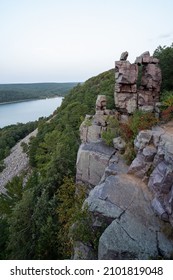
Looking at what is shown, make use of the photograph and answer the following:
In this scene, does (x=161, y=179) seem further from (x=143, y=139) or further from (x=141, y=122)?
(x=141, y=122)

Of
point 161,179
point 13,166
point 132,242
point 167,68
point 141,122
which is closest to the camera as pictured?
point 132,242

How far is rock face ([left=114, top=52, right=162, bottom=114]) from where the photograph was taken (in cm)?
1398

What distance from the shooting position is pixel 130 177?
31.8 ft

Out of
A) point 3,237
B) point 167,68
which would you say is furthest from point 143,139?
point 3,237

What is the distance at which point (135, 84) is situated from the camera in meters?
14.2

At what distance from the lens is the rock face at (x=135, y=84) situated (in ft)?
45.9

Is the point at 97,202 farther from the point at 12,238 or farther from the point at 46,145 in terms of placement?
the point at 46,145

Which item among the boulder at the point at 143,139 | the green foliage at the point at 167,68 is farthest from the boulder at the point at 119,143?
the green foliage at the point at 167,68

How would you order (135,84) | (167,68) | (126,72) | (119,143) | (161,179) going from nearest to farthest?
(161,179), (119,143), (126,72), (135,84), (167,68)

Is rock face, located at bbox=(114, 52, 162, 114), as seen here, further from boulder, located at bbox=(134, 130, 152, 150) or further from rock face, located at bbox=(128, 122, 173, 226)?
rock face, located at bbox=(128, 122, 173, 226)

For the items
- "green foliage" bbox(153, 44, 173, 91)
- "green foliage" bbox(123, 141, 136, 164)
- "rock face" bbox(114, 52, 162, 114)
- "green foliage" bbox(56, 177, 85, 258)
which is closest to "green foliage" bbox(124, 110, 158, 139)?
"green foliage" bbox(123, 141, 136, 164)

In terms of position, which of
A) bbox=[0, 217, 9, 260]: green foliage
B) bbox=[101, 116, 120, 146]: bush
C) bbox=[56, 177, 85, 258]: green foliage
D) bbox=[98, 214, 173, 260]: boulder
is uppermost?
bbox=[101, 116, 120, 146]: bush
